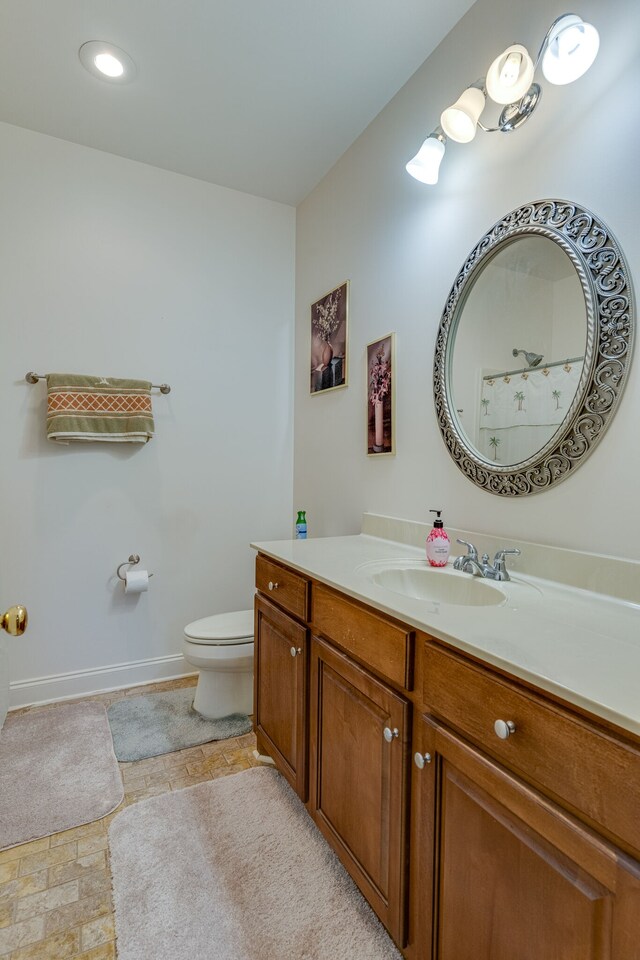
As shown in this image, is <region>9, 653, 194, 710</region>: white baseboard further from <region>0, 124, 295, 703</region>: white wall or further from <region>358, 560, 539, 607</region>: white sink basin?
<region>358, 560, 539, 607</region>: white sink basin

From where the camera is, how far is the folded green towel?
87.2 inches

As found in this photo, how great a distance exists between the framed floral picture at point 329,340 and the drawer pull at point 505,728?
70.7 inches

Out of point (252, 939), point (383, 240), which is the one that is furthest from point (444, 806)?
point (383, 240)

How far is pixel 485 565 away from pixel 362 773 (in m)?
0.65

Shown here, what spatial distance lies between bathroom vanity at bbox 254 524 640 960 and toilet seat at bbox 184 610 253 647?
62cm

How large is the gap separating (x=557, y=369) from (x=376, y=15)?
1413 mm

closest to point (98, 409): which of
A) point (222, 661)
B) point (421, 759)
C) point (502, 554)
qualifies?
point (222, 661)

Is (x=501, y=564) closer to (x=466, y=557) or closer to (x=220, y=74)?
(x=466, y=557)

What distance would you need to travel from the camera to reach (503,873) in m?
0.77

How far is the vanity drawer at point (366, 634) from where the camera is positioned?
103 cm

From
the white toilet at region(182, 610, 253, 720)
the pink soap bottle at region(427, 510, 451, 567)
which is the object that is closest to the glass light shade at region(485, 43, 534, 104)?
the pink soap bottle at region(427, 510, 451, 567)

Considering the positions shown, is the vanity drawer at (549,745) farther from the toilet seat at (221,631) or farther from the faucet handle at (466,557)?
the toilet seat at (221,631)

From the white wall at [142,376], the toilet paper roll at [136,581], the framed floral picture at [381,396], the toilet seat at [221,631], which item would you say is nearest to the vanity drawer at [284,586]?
the toilet seat at [221,631]

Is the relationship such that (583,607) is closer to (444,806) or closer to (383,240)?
(444,806)
